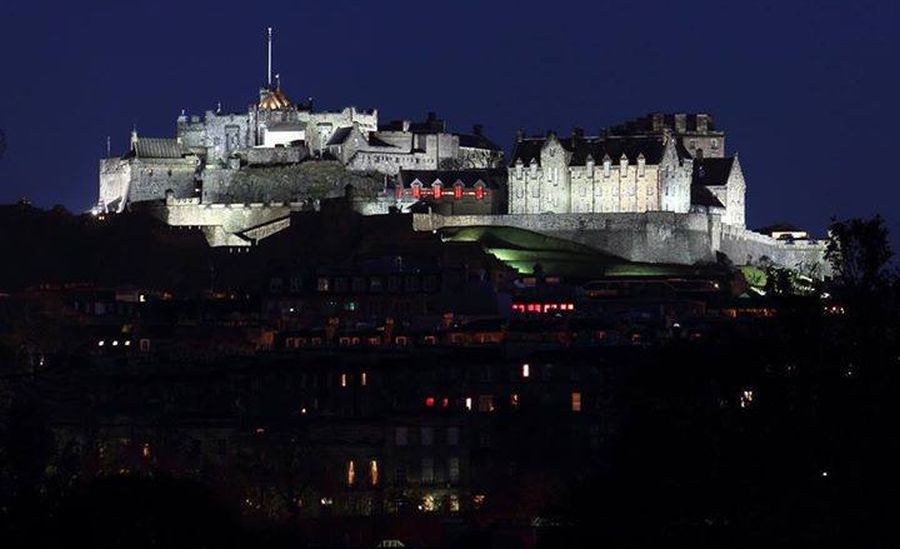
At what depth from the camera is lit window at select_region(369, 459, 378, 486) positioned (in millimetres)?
102812

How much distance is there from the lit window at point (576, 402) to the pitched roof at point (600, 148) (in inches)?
2160

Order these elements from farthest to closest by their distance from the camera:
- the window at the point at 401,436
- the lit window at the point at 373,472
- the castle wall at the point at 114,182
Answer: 1. the castle wall at the point at 114,182
2. the window at the point at 401,436
3. the lit window at the point at 373,472

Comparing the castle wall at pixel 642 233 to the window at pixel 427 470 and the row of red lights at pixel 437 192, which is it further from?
the window at pixel 427 470

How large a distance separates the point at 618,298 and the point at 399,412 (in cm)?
4074

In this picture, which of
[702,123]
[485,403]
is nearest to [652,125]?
[702,123]

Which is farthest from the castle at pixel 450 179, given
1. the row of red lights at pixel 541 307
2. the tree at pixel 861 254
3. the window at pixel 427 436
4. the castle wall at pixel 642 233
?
the tree at pixel 861 254

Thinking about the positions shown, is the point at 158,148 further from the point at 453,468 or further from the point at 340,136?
the point at 453,468

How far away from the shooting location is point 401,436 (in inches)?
4154

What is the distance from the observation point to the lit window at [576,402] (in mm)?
110562

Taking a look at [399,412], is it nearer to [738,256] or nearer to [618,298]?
[618,298]

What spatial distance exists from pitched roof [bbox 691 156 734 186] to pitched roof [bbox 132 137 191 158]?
108 feet

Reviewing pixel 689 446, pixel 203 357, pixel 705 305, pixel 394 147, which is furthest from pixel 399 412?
pixel 394 147

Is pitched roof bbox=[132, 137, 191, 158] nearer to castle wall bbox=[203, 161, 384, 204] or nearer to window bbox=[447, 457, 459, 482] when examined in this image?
castle wall bbox=[203, 161, 384, 204]

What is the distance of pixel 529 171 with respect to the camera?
16875 centimetres
